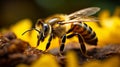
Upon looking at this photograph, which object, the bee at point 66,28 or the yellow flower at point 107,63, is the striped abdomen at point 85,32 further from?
the yellow flower at point 107,63

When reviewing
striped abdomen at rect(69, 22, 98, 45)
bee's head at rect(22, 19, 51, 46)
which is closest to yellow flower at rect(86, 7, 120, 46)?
striped abdomen at rect(69, 22, 98, 45)

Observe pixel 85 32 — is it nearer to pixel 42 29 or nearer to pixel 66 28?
pixel 66 28

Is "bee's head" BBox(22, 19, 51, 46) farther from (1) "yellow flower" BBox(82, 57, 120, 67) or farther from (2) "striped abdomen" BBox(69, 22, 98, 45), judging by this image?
(1) "yellow flower" BBox(82, 57, 120, 67)

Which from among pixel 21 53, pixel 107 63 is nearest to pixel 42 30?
pixel 21 53

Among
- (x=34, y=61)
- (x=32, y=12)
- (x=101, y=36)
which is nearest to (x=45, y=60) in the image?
(x=34, y=61)

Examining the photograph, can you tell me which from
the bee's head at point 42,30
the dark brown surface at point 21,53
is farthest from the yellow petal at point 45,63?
the bee's head at point 42,30

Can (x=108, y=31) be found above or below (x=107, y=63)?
below

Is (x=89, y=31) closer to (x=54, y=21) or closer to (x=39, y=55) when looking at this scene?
(x=54, y=21)

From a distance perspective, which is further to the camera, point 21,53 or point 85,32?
point 85,32
